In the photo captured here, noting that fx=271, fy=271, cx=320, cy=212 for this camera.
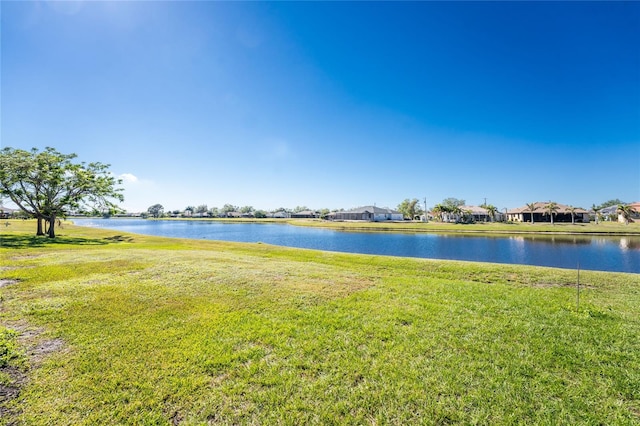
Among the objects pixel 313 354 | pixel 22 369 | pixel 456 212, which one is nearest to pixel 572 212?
pixel 456 212

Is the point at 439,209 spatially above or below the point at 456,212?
above

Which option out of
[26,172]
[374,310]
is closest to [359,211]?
[26,172]

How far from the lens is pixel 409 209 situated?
110m

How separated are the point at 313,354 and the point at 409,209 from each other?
110634 millimetres

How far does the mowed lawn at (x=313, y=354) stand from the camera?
3.73 m

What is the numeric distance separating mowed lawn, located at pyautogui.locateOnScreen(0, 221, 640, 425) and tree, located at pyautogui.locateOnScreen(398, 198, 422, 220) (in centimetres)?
10237

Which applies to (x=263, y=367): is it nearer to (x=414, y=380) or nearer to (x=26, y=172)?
(x=414, y=380)

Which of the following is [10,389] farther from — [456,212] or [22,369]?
[456,212]

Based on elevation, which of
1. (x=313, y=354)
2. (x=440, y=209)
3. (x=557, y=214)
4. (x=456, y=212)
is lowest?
(x=313, y=354)

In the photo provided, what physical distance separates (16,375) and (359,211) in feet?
330

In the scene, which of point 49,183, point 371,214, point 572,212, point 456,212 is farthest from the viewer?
point 371,214

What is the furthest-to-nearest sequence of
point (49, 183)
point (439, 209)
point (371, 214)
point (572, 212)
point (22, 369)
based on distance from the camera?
1. point (371, 214)
2. point (439, 209)
3. point (572, 212)
4. point (49, 183)
5. point (22, 369)

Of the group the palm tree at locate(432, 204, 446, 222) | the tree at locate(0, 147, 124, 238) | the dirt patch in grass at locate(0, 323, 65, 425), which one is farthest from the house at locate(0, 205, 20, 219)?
the palm tree at locate(432, 204, 446, 222)

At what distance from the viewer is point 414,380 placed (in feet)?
14.2
